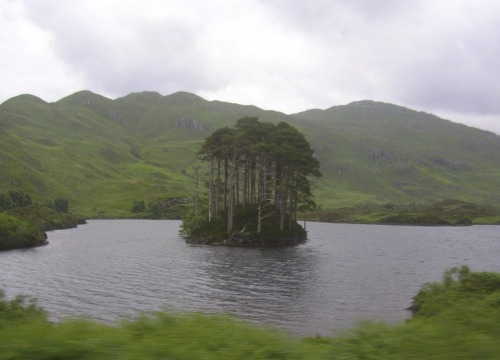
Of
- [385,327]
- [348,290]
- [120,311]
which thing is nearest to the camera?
[385,327]

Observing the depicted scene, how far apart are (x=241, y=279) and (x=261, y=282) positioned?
8.65ft

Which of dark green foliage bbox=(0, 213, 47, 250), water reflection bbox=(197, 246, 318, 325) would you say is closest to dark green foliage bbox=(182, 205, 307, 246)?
water reflection bbox=(197, 246, 318, 325)

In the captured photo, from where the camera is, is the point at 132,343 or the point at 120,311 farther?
the point at 120,311

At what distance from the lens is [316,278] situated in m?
50.5

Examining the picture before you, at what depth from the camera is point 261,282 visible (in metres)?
47.4

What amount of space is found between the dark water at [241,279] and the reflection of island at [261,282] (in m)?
0.09

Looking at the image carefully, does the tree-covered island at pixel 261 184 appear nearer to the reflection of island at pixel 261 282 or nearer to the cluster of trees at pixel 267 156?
the cluster of trees at pixel 267 156

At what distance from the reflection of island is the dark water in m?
0.09

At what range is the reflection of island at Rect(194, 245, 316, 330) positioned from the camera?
34625mm

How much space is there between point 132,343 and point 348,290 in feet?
121

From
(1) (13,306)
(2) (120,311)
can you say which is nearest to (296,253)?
(2) (120,311)

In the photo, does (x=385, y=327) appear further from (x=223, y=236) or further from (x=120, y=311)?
(x=223, y=236)

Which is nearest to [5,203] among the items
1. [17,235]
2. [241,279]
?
[17,235]

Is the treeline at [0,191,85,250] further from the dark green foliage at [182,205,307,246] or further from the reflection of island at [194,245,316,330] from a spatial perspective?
the reflection of island at [194,245,316,330]
